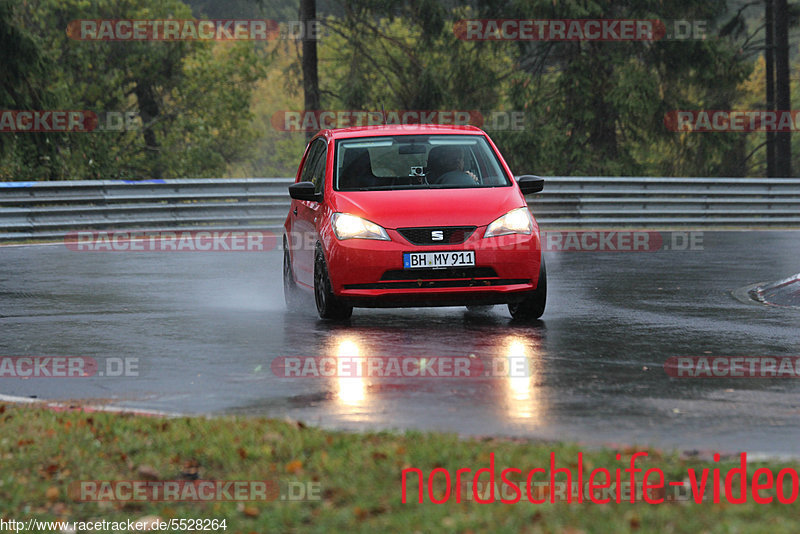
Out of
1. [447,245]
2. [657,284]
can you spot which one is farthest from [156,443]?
[657,284]

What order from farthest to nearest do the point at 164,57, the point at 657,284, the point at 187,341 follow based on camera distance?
the point at 164,57 → the point at 657,284 → the point at 187,341

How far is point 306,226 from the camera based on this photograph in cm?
1316

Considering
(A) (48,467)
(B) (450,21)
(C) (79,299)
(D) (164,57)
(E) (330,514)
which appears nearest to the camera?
(E) (330,514)

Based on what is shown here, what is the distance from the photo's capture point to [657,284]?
16.0m

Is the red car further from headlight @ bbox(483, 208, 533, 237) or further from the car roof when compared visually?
the car roof

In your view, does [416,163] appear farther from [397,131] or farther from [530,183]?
[530,183]

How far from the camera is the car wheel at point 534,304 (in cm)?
1200

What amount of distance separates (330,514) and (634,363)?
15.2 feet

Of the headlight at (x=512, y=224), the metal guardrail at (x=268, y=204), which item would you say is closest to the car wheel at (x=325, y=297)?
the headlight at (x=512, y=224)

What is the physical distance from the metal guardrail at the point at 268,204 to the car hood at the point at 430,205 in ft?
44.2

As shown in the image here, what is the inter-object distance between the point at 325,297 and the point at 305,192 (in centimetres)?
129

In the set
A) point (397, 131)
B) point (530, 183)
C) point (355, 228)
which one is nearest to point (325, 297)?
point (355, 228)

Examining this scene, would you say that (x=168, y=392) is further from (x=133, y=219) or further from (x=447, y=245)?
(x=133, y=219)

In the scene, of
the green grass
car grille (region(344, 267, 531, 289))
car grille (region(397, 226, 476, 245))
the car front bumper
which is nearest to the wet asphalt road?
the car front bumper
